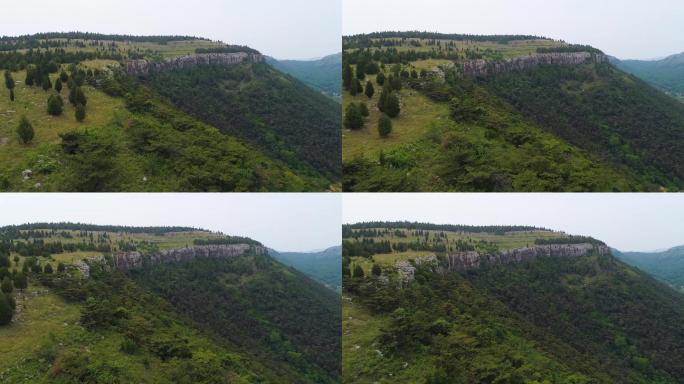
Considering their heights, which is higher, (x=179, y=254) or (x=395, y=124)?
(x=395, y=124)

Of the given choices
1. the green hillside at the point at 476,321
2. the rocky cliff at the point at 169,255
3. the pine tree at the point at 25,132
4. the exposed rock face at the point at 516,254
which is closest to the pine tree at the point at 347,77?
the green hillside at the point at 476,321

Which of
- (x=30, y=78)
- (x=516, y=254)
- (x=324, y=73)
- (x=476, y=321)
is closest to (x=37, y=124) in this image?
(x=30, y=78)

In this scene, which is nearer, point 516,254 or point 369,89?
point 369,89

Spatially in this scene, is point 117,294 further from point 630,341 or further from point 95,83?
point 630,341

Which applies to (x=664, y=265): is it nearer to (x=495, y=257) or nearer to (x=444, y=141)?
(x=495, y=257)

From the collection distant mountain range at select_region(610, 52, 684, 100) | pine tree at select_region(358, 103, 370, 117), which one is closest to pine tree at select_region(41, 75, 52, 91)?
pine tree at select_region(358, 103, 370, 117)

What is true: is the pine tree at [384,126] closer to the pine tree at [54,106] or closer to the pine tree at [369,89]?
the pine tree at [369,89]

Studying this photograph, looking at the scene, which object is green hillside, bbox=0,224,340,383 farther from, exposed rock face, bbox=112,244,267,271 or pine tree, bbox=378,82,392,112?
pine tree, bbox=378,82,392,112
